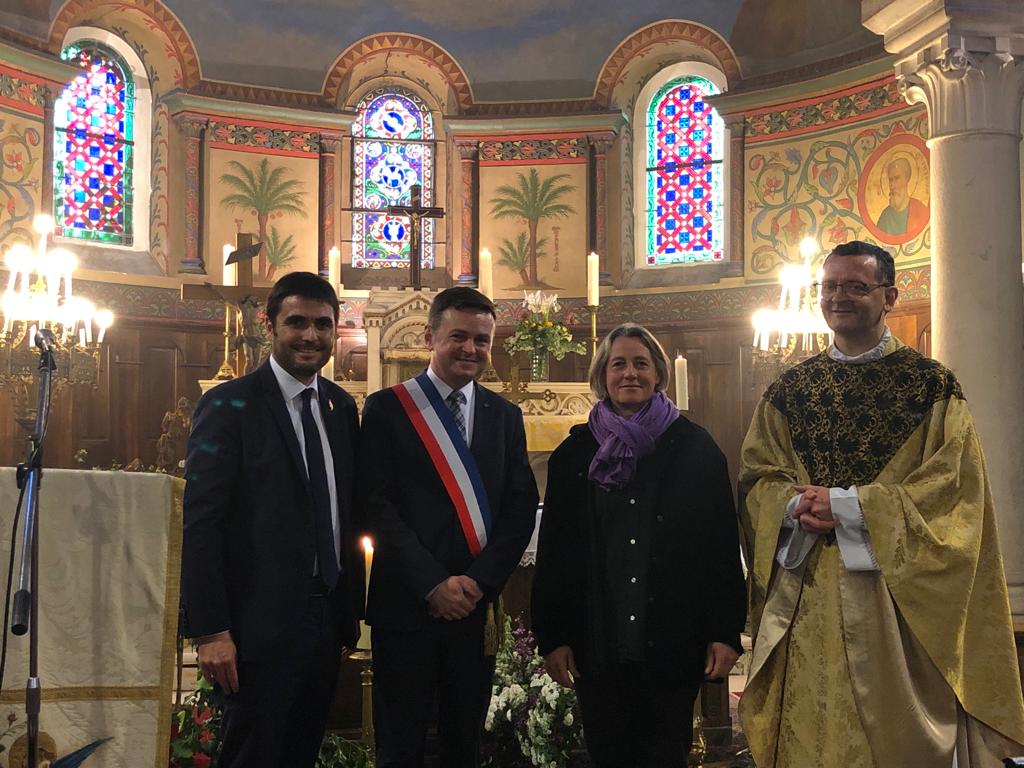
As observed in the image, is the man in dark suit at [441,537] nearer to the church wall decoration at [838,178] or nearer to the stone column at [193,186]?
the church wall decoration at [838,178]

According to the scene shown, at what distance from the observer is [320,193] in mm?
10914

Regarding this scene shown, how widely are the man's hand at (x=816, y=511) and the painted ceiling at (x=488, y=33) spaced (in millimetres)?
8159

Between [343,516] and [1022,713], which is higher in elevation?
[343,516]

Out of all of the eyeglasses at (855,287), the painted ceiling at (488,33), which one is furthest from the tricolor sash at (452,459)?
the painted ceiling at (488,33)

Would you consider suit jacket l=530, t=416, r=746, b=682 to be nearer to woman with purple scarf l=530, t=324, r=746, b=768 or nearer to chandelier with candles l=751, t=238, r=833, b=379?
woman with purple scarf l=530, t=324, r=746, b=768

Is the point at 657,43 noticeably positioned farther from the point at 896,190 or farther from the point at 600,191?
the point at 896,190

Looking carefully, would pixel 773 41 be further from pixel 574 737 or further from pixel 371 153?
pixel 574 737

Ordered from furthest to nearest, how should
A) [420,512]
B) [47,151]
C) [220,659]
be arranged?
1. [47,151]
2. [420,512]
3. [220,659]

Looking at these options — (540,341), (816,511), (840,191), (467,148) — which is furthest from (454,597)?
(467,148)

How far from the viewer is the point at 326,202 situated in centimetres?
1091

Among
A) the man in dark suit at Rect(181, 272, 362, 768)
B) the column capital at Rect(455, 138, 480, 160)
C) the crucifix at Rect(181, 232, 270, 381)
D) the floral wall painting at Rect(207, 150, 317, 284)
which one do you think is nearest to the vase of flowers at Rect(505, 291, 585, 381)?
the crucifix at Rect(181, 232, 270, 381)

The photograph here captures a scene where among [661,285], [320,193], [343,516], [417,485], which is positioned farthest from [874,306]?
[320,193]

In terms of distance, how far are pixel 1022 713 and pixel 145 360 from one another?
8710mm

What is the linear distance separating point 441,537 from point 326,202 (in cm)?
861
